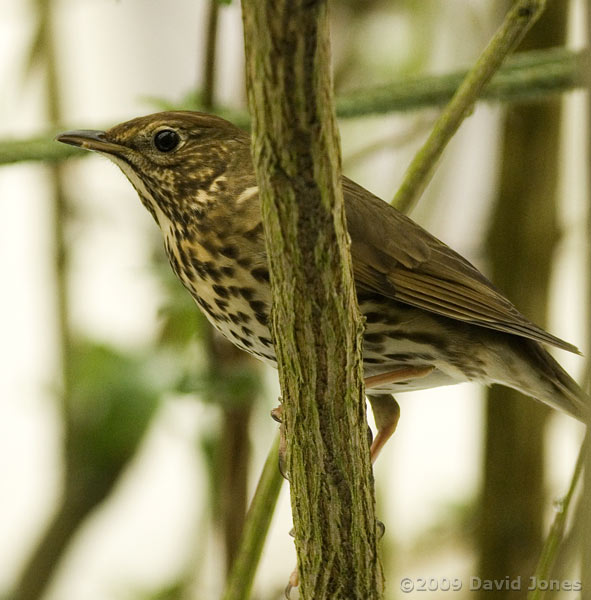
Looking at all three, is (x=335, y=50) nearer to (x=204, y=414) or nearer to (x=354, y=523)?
(x=204, y=414)

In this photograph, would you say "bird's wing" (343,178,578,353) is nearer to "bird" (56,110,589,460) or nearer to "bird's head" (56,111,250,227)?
"bird" (56,110,589,460)

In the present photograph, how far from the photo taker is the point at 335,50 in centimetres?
419

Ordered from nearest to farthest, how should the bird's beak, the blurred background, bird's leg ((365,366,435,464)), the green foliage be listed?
the bird's beak < bird's leg ((365,366,435,464)) < the green foliage < the blurred background

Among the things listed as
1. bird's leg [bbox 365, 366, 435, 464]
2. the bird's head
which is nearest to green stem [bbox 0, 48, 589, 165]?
the bird's head

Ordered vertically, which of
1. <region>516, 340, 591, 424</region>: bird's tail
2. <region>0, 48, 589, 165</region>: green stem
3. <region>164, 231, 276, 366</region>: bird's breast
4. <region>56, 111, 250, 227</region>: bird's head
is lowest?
<region>516, 340, 591, 424</region>: bird's tail

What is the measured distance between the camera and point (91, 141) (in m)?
2.34

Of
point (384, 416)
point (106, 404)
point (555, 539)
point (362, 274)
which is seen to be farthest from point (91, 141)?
point (555, 539)

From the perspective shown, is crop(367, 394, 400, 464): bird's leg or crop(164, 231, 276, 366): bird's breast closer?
crop(164, 231, 276, 366): bird's breast

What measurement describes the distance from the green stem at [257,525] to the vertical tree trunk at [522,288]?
1627mm

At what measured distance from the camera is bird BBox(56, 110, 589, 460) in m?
2.22

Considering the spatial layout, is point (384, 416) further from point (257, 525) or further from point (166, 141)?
point (166, 141)

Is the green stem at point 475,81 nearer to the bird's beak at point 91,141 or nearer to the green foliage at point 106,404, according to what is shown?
the bird's beak at point 91,141

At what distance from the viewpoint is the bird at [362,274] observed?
2219 millimetres

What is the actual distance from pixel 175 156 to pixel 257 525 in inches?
39.0
